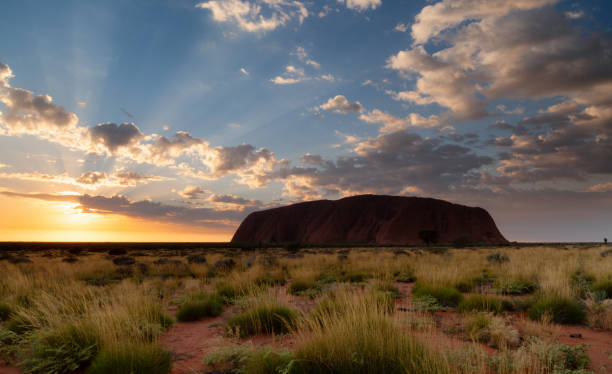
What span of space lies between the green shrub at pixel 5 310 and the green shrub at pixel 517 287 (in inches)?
497

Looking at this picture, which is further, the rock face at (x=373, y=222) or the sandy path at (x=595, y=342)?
the rock face at (x=373, y=222)

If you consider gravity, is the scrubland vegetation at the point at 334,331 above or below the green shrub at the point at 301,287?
above

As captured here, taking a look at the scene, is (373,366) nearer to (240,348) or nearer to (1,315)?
(240,348)

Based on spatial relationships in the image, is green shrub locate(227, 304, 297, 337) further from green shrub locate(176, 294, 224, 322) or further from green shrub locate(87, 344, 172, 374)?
green shrub locate(87, 344, 172, 374)

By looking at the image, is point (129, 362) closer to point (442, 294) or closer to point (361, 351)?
point (361, 351)

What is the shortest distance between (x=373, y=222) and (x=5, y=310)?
333 feet

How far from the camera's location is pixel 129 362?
373 cm

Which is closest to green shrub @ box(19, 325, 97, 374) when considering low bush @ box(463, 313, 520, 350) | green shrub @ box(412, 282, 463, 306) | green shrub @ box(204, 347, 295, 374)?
green shrub @ box(204, 347, 295, 374)

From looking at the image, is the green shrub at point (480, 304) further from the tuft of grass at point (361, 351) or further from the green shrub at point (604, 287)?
the tuft of grass at point (361, 351)

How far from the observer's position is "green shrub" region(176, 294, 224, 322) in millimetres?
7484

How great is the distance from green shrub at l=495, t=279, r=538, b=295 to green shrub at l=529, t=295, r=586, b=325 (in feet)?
9.12

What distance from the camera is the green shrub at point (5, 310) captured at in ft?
24.4

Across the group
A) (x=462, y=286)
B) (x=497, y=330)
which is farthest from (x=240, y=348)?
(x=462, y=286)

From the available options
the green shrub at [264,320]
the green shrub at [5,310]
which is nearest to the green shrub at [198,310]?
the green shrub at [264,320]
